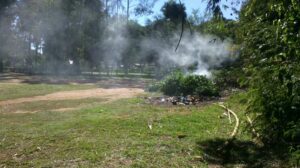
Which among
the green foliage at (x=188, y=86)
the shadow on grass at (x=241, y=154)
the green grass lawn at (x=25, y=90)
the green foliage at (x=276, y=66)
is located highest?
the green foliage at (x=276, y=66)

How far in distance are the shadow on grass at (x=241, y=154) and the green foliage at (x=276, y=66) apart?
0.33 m

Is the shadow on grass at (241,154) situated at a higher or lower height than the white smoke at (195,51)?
lower

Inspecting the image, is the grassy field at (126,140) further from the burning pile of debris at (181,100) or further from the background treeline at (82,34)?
the background treeline at (82,34)

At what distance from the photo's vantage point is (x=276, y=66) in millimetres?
4344

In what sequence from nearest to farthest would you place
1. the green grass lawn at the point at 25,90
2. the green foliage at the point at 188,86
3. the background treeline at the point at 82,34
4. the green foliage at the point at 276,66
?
1. the green foliage at the point at 276,66
2. the green foliage at the point at 188,86
3. the green grass lawn at the point at 25,90
4. the background treeline at the point at 82,34

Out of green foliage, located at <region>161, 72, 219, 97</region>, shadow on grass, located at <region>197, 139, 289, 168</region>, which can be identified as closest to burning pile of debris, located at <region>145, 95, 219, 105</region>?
green foliage, located at <region>161, 72, 219, 97</region>

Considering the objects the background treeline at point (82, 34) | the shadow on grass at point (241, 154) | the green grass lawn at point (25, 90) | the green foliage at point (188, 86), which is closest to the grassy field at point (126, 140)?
the shadow on grass at point (241, 154)

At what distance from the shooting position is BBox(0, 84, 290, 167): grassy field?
665cm

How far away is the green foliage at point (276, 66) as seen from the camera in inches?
141

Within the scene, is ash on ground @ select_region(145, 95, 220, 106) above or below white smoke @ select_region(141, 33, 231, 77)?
below

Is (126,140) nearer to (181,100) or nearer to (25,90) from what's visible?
(181,100)

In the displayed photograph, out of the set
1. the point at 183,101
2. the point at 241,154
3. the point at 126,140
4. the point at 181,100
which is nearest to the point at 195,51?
the point at 181,100

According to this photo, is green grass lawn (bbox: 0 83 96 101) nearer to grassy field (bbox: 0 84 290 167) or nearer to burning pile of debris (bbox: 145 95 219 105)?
burning pile of debris (bbox: 145 95 219 105)

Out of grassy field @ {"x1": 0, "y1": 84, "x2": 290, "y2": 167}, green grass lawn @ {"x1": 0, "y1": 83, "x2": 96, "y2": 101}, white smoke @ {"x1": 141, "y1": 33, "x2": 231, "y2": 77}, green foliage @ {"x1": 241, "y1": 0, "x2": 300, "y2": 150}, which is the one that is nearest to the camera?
green foliage @ {"x1": 241, "y1": 0, "x2": 300, "y2": 150}
